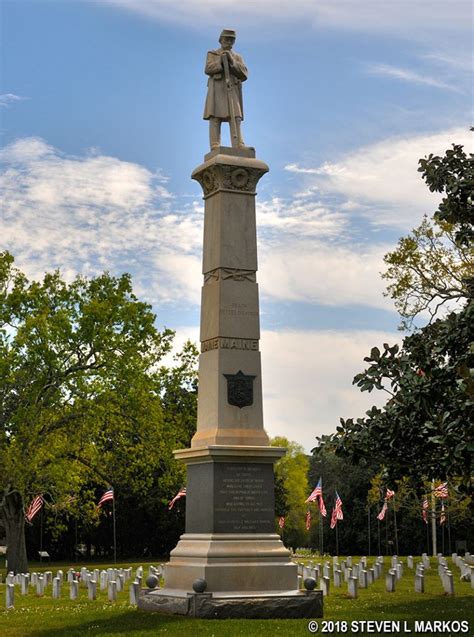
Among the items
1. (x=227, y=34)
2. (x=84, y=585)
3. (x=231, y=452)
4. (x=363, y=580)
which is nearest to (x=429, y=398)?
(x=231, y=452)

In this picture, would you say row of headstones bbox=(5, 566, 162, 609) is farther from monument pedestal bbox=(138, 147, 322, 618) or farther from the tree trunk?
the tree trunk

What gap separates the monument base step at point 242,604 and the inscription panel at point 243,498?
1080mm

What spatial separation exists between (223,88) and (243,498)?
778 centimetres

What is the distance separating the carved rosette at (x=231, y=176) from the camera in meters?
16.6

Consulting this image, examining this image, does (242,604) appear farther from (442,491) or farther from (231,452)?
(442,491)

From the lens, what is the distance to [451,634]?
12250 mm

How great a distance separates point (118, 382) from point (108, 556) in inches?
1010

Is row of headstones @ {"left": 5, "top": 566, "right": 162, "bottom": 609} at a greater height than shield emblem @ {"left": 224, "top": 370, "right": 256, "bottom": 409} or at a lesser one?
lesser

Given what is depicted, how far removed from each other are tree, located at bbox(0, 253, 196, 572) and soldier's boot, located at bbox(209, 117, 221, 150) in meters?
17.4

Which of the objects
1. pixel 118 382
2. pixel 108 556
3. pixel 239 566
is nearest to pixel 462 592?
pixel 239 566

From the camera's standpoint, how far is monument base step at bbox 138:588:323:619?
13.8m

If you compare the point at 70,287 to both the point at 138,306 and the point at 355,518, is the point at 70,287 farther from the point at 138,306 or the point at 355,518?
the point at 355,518

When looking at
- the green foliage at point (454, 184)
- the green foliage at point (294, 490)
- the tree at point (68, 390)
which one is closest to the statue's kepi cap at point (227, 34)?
the green foliage at point (454, 184)

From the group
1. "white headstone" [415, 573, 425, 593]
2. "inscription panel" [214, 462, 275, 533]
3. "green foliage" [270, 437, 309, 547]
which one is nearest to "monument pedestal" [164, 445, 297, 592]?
"inscription panel" [214, 462, 275, 533]
